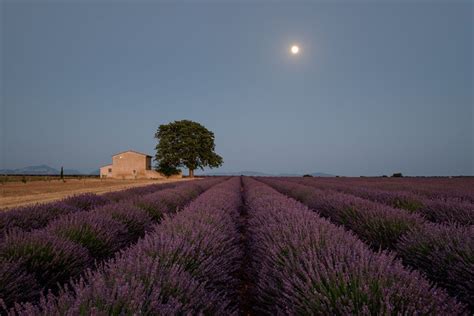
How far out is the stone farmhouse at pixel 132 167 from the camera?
3959cm

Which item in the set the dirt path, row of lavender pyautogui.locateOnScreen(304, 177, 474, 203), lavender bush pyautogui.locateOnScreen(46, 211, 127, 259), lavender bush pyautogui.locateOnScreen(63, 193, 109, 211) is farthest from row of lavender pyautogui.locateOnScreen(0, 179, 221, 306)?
the dirt path

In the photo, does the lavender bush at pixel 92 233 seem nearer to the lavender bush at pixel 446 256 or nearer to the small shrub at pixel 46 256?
the small shrub at pixel 46 256

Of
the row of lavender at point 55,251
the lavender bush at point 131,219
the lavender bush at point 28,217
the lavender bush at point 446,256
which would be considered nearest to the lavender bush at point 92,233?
the row of lavender at point 55,251

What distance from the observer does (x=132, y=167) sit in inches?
1564

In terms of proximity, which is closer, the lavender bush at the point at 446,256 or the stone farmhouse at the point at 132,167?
the lavender bush at the point at 446,256

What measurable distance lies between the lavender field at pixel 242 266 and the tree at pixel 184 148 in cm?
3341

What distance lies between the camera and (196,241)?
247 centimetres

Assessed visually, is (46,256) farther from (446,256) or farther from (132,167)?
Answer: (132,167)

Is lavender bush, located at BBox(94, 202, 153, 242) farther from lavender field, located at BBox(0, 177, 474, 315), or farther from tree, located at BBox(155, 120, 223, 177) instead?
tree, located at BBox(155, 120, 223, 177)

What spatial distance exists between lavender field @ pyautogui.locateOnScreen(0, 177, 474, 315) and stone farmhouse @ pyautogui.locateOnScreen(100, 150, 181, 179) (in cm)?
3549

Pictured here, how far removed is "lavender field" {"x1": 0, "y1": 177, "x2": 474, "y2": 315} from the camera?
1.30 metres

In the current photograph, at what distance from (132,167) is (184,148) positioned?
26.0ft

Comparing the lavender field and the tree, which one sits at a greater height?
the tree

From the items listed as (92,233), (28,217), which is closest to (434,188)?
(92,233)
